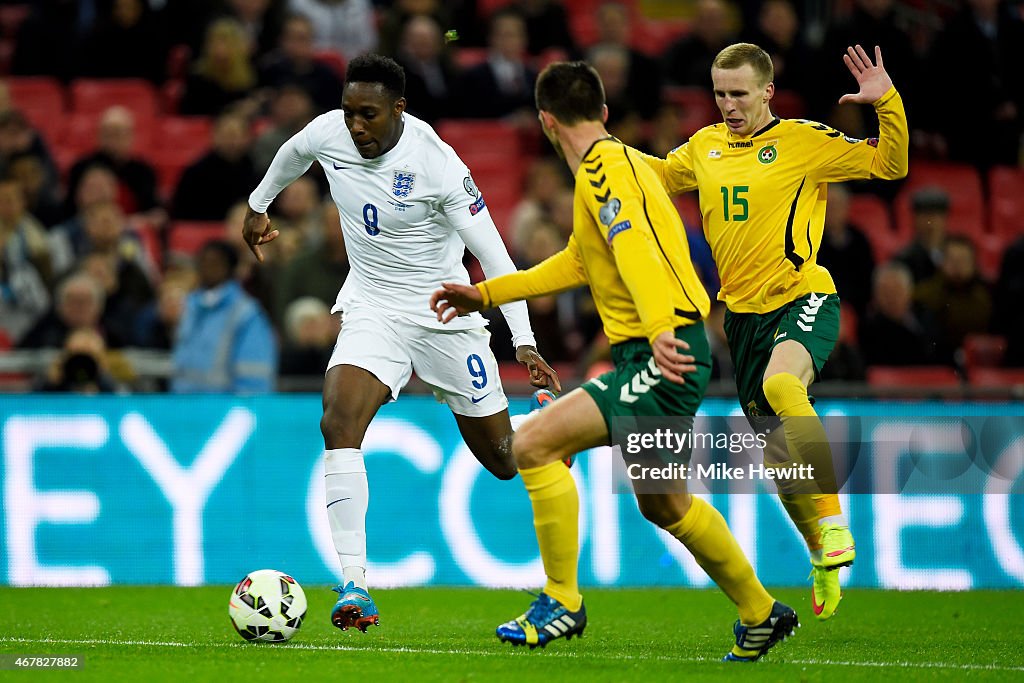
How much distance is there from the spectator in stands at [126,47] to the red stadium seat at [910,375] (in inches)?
306

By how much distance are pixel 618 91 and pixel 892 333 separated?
148 inches

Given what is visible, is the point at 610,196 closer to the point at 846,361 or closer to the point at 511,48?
the point at 846,361

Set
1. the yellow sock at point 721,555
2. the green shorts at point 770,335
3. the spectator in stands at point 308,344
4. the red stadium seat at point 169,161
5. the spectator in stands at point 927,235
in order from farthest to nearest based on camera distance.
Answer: the red stadium seat at point 169,161 → the spectator in stands at point 927,235 → the spectator in stands at point 308,344 → the green shorts at point 770,335 → the yellow sock at point 721,555

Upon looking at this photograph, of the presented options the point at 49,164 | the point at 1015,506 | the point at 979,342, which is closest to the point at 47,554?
the point at 49,164

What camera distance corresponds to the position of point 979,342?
12.6 metres

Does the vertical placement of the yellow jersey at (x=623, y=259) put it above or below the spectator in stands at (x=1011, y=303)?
above

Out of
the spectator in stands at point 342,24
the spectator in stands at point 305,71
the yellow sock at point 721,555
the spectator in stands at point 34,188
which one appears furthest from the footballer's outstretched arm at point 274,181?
the spectator in stands at point 342,24

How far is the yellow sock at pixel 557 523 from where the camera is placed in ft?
20.7

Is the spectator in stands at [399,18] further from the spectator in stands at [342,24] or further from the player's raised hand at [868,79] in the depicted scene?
the player's raised hand at [868,79]

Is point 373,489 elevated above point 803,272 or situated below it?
below

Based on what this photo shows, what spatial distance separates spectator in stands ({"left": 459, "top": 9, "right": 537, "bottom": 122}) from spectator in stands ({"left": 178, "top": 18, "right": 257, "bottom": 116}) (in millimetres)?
2102

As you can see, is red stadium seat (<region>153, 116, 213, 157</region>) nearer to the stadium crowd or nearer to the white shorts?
the stadium crowd

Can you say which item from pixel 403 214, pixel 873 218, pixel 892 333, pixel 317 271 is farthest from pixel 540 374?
pixel 873 218

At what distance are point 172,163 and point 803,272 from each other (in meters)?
9.31
